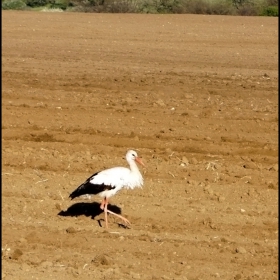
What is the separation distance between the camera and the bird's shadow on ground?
39.8 feet

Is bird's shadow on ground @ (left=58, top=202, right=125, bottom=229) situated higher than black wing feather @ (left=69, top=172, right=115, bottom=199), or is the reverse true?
black wing feather @ (left=69, top=172, right=115, bottom=199)

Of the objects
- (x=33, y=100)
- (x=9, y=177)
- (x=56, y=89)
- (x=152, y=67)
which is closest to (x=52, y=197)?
(x=9, y=177)

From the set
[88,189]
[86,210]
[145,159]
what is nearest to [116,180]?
[88,189]

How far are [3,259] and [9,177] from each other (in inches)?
128

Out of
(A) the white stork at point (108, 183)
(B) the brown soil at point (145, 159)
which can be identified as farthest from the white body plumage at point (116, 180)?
(B) the brown soil at point (145, 159)

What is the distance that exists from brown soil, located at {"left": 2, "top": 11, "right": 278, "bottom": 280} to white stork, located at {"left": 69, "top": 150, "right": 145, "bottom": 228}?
1.05 feet

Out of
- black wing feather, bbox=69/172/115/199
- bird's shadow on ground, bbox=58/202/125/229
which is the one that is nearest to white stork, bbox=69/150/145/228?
black wing feather, bbox=69/172/115/199

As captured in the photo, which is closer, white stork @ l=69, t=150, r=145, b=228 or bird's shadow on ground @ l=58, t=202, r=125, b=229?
white stork @ l=69, t=150, r=145, b=228

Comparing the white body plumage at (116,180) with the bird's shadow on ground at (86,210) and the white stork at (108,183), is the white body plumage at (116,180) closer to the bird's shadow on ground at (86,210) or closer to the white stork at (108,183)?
the white stork at (108,183)

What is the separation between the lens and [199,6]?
3825 cm

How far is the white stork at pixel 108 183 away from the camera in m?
11.8

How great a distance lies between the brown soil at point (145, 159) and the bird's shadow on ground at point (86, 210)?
0.02 metres

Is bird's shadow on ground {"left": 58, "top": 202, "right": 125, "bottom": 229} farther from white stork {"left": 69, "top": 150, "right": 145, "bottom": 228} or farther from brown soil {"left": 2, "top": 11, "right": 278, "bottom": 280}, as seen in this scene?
white stork {"left": 69, "top": 150, "right": 145, "bottom": 228}

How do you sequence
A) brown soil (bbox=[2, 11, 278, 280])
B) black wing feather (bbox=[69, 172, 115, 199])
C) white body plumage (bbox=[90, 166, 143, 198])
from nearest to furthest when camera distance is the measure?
1. brown soil (bbox=[2, 11, 278, 280])
2. black wing feather (bbox=[69, 172, 115, 199])
3. white body plumage (bbox=[90, 166, 143, 198])
